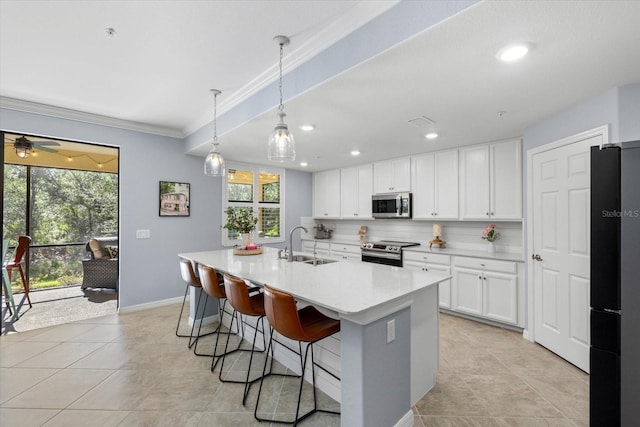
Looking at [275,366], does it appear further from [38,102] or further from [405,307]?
[38,102]

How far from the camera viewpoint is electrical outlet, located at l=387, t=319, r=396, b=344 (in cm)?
172

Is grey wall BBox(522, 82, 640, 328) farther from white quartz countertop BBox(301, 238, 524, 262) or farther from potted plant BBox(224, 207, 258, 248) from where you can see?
potted plant BBox(224, 207, 258, 248)

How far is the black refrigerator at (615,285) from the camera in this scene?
1.54 metres

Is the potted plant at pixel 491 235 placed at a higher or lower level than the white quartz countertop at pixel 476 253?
higher

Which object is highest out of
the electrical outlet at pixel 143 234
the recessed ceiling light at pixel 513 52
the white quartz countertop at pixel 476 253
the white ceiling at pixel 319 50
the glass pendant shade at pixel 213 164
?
the white ceiling at pixel 319 50

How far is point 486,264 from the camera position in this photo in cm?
359

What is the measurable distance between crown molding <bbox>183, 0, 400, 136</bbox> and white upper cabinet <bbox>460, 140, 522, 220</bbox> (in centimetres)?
276

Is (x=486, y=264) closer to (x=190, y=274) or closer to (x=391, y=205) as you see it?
(x=391, y=205)

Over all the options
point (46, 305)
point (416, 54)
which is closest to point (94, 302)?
point (46, 305)

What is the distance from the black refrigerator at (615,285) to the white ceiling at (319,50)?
0.71m

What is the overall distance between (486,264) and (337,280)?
2416 mm

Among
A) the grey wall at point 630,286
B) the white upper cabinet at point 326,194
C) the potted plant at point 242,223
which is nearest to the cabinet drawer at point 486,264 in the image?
the grey wall at point 630,286

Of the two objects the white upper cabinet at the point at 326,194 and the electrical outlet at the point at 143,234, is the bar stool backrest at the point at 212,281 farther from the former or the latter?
the white upper cabinet at the point at 326,194

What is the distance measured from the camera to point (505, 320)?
11.3 ft
